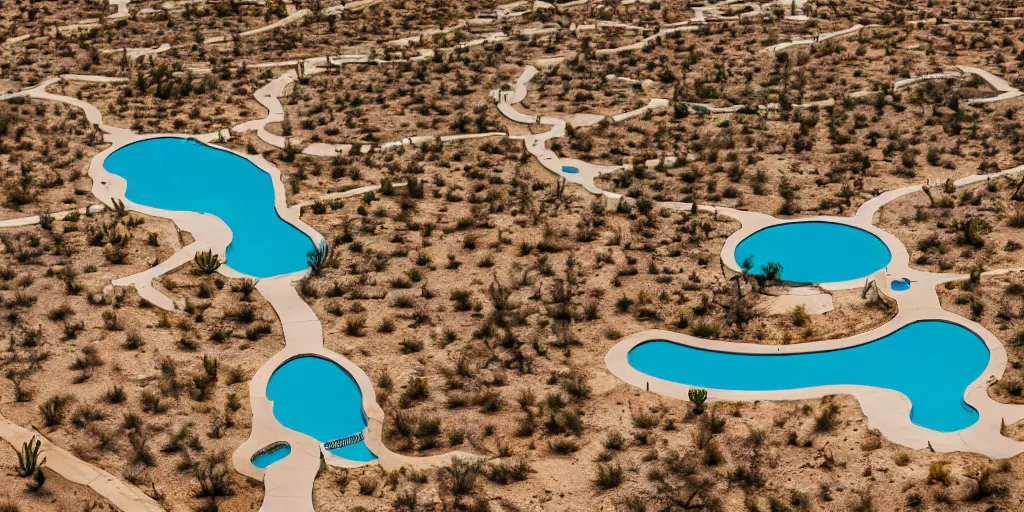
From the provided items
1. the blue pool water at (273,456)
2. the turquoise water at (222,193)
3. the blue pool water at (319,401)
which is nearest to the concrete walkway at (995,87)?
the turquoise water at (222,193)

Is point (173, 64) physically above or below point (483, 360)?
above

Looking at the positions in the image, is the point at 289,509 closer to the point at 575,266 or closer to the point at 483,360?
the point at 483,360

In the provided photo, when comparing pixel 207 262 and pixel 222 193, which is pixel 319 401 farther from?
pixel 222 193

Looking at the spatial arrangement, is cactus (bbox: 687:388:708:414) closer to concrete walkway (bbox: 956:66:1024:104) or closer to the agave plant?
the agave plant

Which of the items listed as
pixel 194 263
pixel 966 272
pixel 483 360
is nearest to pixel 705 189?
pixel 966 272

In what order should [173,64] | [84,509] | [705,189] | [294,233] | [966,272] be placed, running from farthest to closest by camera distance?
[173,64] < [705,189] < [294,233] < [966,272] < [84,509]

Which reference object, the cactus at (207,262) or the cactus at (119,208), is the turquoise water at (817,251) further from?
the cactus at (119,208)

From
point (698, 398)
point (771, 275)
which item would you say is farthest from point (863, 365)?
point (698, 398)
